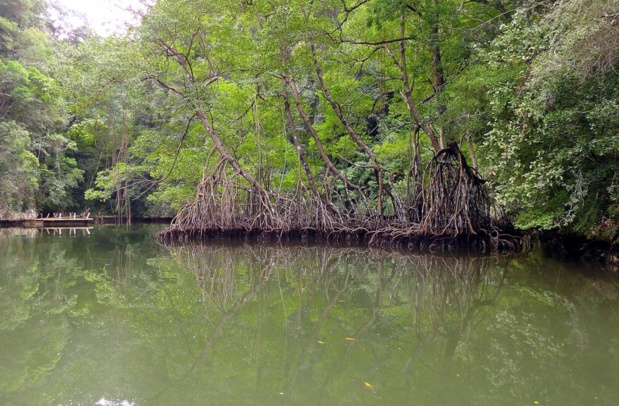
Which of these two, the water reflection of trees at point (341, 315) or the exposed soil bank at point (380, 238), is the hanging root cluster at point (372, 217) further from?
the water reflection of trees at point (341, 315)

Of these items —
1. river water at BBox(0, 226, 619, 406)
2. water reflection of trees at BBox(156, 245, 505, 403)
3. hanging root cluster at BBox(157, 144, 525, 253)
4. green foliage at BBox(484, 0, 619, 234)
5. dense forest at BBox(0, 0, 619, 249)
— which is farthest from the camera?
hanging root cluster at BBox(157, 144, 525, 253)

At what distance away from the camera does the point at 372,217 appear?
1048 centimetres

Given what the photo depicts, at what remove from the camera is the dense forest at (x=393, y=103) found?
207 inches

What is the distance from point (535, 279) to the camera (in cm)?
557

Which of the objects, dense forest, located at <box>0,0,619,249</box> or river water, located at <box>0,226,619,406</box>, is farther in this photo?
dense forest, located at <box>0,0,619,249</box>

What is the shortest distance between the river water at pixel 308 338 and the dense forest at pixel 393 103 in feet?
5.92

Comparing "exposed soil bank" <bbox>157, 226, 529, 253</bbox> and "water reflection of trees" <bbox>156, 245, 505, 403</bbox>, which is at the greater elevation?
"exposed soil bank" <bbox>157, 226, 529, 253</bbox>

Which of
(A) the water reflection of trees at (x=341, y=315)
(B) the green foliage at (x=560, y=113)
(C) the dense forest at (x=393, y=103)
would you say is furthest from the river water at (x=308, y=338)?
(C) the dense forest at (x=393, y=103)

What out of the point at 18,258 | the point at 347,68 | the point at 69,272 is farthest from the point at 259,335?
the point at 347,68

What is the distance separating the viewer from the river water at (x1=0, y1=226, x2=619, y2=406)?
7.49ft

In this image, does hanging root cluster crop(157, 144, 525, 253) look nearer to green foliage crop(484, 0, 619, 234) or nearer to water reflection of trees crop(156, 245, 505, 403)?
water reflection of trees crop(156, 245, 505, 403)

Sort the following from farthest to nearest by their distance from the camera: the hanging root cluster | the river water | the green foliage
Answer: the hanging root cluster → the green foliage → the river water

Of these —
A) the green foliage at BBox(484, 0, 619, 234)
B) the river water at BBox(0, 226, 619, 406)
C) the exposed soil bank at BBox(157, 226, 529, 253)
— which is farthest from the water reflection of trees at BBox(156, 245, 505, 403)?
the exposed soil bank at BBox(157, 226, 529, 253)

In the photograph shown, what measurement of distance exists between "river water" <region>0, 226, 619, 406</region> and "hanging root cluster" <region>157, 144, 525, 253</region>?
2781 mm
